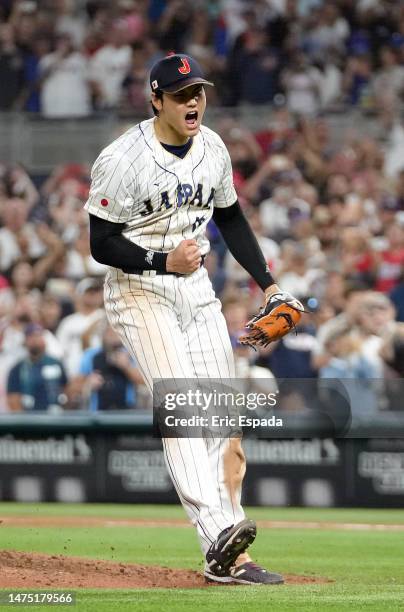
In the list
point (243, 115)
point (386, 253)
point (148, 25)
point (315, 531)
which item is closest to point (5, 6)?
point (148, 25)

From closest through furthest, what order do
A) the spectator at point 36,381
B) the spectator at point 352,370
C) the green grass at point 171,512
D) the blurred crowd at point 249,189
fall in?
the green grass at point 171,512 → the spectator at point 352,370 → the blurred crowd at point 249,189 → the spectator at point 36,381

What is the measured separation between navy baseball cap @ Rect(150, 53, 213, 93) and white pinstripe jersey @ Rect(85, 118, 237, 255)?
0.23 meters

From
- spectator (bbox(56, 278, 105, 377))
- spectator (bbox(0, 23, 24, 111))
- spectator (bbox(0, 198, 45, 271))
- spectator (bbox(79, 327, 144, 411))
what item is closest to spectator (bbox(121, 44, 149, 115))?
spectator (bbox(0, 23, 24, 111))

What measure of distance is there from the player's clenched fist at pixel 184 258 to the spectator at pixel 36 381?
5.92 meters

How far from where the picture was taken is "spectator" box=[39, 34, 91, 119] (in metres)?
16.4

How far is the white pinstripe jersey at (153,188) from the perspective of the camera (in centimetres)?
562

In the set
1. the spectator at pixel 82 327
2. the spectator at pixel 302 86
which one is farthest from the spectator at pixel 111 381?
the spectator at pixel 302 86

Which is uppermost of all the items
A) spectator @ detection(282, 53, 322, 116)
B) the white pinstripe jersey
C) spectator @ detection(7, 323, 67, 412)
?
spectator @ detection(282, 53, 322, 116)

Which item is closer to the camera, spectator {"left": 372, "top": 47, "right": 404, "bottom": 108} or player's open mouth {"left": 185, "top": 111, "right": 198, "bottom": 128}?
player's open mouth {"left": 185, "top": 111, "right": 198, "bottom": 128}

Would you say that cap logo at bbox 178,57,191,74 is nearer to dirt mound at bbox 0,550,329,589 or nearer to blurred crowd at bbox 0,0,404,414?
dirt mound at bbox 0,550,329,589

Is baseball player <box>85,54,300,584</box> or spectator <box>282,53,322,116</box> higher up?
spectator <box>282,53,322,116</box>

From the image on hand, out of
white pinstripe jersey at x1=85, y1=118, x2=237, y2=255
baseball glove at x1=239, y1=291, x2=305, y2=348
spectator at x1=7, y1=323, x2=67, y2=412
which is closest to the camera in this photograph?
white pinstripe jersey at x1=85, y1=118, x2=237, y2=255

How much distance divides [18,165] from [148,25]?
2.69 meters

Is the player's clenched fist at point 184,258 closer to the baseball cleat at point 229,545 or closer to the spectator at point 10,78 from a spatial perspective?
the baseball cleat at point 229,545
